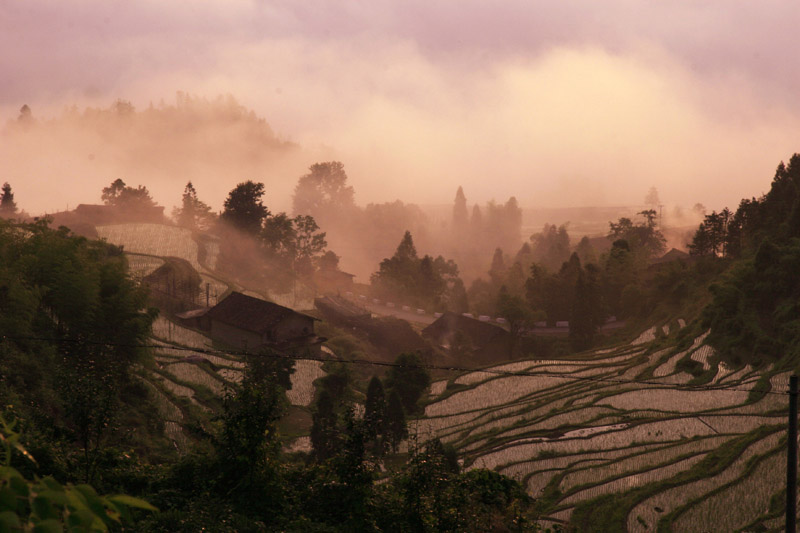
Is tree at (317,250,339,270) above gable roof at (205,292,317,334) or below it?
above

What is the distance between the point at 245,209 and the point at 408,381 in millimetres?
44939

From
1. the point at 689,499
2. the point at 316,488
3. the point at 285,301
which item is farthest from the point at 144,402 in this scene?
the point at 285,301

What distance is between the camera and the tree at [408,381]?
153 feet

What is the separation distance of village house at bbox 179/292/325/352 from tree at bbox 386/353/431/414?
1005 cm

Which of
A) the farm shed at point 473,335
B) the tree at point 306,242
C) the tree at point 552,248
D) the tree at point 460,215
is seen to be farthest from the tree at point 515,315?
the tree at point 460,215

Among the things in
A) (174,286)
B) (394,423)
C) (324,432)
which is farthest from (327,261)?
(324,432)

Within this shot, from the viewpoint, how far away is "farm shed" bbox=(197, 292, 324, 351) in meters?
54.5

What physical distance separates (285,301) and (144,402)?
43.1 m

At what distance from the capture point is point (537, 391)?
46875 millimetres

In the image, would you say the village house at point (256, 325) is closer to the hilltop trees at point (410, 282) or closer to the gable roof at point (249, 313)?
the gable roof at point (249, 313)

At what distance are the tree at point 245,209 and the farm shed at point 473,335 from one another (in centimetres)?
2646

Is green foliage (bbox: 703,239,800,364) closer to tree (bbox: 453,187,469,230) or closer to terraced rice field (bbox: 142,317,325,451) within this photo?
terraced rice field (bbox: 142,317,325,451)

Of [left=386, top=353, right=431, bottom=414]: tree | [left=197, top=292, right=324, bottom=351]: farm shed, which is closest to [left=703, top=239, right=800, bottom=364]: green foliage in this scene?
[left=386, top=353, right=431, bottom=414]: tree

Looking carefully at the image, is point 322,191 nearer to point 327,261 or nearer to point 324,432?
point 327,261
